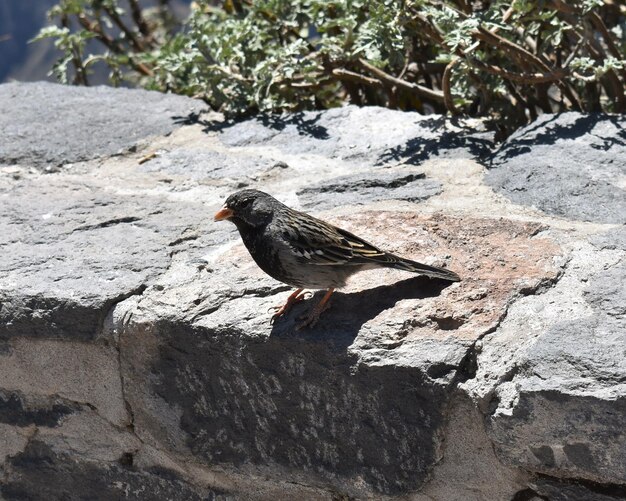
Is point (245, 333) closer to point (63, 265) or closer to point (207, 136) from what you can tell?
point (63, 265)

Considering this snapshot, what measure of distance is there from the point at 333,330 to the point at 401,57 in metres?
1.74

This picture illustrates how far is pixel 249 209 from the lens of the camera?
3133 mm

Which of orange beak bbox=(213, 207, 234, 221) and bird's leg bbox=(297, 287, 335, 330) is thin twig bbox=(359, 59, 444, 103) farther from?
bird's leg bbox=(297, 287, 335, 330)

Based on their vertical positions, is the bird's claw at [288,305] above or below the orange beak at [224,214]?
below

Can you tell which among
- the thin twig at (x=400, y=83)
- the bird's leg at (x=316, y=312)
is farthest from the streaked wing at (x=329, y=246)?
the thin twig at (x=400, y=83)

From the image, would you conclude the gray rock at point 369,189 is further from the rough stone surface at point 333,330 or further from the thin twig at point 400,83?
the thin twig at point 400,83

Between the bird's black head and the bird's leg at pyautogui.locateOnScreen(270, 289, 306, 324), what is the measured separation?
0.81ft

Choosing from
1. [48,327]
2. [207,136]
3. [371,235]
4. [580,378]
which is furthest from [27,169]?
[580,378]

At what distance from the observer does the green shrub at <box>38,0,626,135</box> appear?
4.06 meters

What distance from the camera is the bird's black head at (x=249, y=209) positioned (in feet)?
10.2

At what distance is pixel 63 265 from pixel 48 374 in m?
0.38

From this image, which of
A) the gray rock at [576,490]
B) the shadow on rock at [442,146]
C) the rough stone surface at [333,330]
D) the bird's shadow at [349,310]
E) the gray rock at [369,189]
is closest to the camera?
the gray rock at [576,490]

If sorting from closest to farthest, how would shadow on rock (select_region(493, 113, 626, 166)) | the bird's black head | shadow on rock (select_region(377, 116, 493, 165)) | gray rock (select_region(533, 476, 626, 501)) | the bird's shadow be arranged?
gray rock (select_region(533, 476, 626, 501)), the bird's shadow, the bird's black head, shadow on rock (select_region(493, 113, 626, 166)), shadow on rock (select_region(377, 116, 493, 165))

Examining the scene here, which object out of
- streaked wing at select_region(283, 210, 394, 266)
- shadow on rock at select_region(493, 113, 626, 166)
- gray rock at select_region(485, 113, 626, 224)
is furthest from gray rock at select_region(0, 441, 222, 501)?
shadow on rock at select_region(493, 113, 626, 166)
